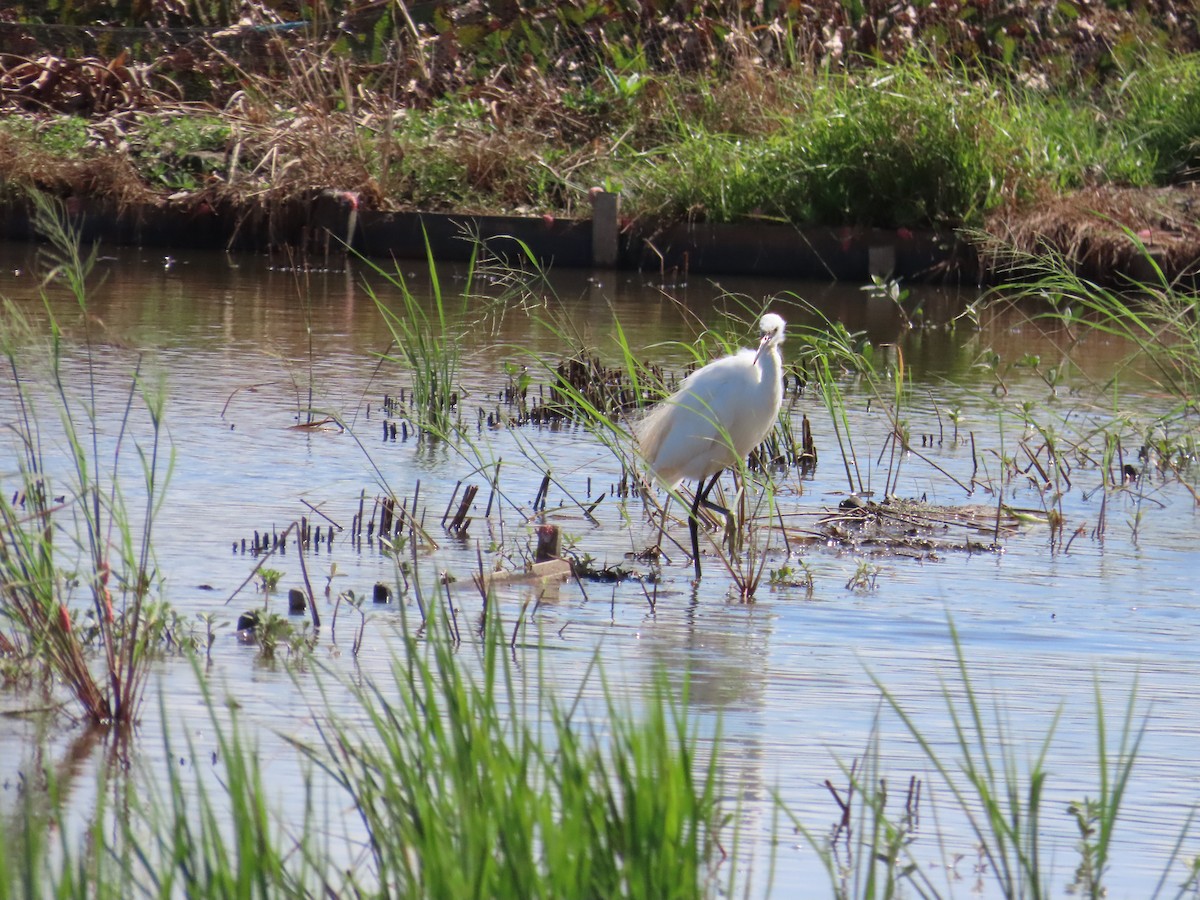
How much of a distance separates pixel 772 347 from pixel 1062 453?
5.60 ft

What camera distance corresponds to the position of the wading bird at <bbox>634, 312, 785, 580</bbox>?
574 centimetres

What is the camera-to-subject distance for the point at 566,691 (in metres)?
4.02

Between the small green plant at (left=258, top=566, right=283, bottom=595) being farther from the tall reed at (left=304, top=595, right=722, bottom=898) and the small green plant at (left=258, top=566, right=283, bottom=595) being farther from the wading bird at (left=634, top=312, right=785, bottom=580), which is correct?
the tall reed at (left=304, top=595, right=722, bottom=898)

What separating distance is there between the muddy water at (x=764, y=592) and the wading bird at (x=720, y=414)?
10.9 inches

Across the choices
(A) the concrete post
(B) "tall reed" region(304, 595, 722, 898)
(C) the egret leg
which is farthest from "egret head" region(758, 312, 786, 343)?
(A) the concrete post

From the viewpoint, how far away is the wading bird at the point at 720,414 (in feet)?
18.8

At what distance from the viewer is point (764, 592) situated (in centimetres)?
525

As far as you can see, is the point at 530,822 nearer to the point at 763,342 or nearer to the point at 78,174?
the point at 763,342

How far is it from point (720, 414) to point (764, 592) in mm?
738

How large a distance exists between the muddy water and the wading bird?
0.28m

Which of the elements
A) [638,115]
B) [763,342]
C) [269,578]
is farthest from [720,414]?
[638,115]

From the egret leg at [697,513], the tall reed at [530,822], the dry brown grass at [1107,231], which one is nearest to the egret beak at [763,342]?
the egret leg at [697,513]

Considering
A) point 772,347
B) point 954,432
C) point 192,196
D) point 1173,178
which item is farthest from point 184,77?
point 772,347

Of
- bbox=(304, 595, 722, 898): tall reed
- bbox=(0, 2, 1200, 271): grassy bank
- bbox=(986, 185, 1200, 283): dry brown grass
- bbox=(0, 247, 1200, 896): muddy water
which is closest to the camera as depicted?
bbox=(304, 595, 722, 898): tall reed
